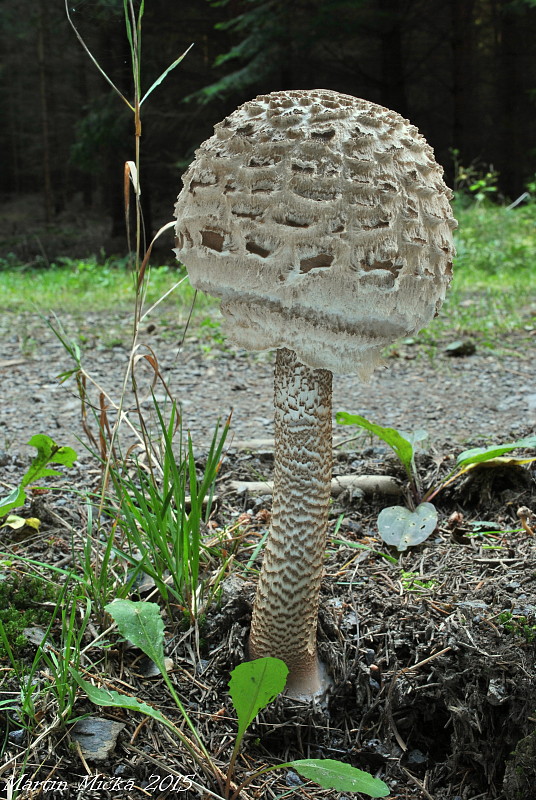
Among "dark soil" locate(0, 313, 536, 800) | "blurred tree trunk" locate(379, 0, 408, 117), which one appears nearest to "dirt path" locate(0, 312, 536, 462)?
"dark soil" locate(0, 313, 536, 800)

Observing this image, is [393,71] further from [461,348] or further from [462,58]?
[461,348]

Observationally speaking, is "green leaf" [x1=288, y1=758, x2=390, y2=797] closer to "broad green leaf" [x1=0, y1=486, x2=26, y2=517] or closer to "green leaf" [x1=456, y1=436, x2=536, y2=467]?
"broad green leaf" [x1=0, y1=486, x2=26, y2=517]

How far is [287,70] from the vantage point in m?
12.7

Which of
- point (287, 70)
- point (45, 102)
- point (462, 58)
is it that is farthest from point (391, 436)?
point (45, 102)

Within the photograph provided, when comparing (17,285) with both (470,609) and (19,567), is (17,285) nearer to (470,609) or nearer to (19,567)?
(19,567)

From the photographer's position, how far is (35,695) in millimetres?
1828

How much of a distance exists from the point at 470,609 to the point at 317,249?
4.50 feet

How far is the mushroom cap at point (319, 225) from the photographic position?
1.61 meters

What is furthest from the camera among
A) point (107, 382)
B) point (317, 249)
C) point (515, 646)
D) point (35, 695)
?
point (107, 382)

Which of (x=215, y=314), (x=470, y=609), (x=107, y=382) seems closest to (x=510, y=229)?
(x=215, y=314)

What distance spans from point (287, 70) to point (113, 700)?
13102 millimetres

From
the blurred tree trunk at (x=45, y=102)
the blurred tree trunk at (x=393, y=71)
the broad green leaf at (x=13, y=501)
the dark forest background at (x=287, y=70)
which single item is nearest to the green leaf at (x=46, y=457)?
the broad green leaf at (x=13, y=501)

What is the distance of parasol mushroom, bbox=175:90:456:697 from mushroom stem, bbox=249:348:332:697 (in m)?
0.01

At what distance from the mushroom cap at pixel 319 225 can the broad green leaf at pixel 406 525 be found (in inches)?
41.2
